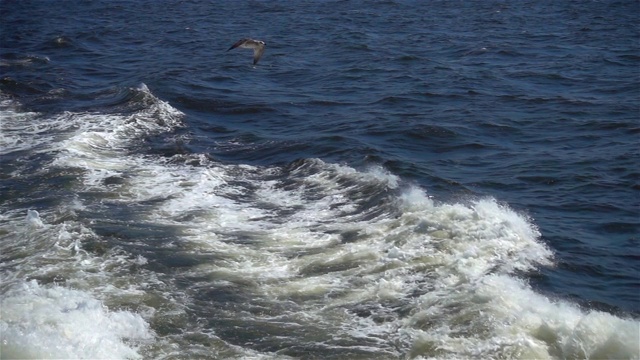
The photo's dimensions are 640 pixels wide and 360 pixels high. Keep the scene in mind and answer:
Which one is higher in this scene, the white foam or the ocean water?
the white foam

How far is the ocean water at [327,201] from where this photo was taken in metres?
8.49

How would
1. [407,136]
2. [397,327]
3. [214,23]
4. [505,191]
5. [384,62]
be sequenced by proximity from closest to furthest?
[397,327], [505,191], [407,136], [384,62], [214,23]

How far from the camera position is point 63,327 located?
8.20 m

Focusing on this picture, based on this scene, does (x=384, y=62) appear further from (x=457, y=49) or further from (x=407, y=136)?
(x=407, y=136)

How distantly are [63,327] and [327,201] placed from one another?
15.7 ft

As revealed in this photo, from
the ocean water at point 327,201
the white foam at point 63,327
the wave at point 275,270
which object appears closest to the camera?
the white foam at point 63,327

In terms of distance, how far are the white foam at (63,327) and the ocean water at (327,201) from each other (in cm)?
3

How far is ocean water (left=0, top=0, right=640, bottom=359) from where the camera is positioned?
849 centimetres

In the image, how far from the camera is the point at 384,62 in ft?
72.4

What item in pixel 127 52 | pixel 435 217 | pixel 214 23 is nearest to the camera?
pixel 435 217

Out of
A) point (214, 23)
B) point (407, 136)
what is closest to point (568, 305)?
point (407, 136)

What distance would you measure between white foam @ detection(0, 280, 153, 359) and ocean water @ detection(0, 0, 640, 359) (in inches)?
1.1

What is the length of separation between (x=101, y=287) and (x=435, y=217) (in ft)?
13.5

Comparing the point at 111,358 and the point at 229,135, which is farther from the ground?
the point at 111,358
